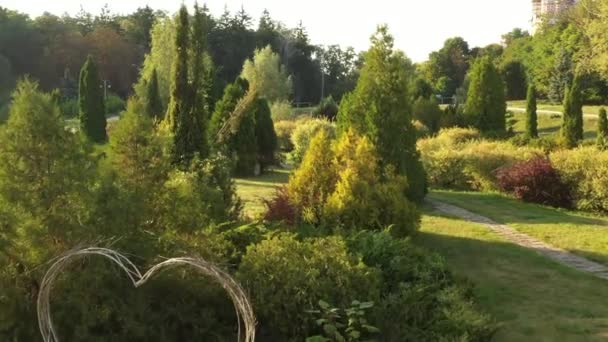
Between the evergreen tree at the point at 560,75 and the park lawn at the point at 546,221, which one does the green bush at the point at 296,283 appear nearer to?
the park lawn at the point at 546,221

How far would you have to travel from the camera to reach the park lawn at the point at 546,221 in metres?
8.70

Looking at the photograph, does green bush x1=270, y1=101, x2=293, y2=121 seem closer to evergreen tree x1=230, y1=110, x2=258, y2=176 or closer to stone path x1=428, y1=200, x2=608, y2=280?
evergreen tree x1=230, y1=110, x2=258, y2=176

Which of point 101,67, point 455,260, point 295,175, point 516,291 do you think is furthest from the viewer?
point 101,67

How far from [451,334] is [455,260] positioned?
11.0 ft

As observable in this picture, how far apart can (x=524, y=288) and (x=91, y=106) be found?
67.7 feet

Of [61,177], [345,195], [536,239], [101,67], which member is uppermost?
[101,67]

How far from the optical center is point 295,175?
868cm

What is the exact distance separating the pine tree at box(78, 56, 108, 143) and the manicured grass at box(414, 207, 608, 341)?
1745 centimetres

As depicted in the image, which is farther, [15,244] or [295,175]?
[295,175]

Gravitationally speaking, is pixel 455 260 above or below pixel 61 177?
below

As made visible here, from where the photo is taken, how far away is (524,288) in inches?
261

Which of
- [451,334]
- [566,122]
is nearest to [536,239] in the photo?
[451,334]

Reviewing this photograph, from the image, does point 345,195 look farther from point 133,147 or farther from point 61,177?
point 61,177

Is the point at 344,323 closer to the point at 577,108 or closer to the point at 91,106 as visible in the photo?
the point at 577,108
